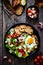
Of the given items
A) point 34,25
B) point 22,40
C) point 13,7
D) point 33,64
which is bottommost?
point 33,64

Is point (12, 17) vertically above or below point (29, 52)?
above

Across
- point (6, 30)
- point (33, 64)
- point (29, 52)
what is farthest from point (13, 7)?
point (33, 64)

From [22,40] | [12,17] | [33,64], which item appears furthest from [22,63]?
[12,17]

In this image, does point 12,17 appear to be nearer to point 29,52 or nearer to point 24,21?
point 24,21

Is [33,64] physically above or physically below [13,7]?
below

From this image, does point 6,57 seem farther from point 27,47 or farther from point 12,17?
point 12,17

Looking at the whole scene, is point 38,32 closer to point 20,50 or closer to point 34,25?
point 34,25

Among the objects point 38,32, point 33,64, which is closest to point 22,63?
point 33,64
